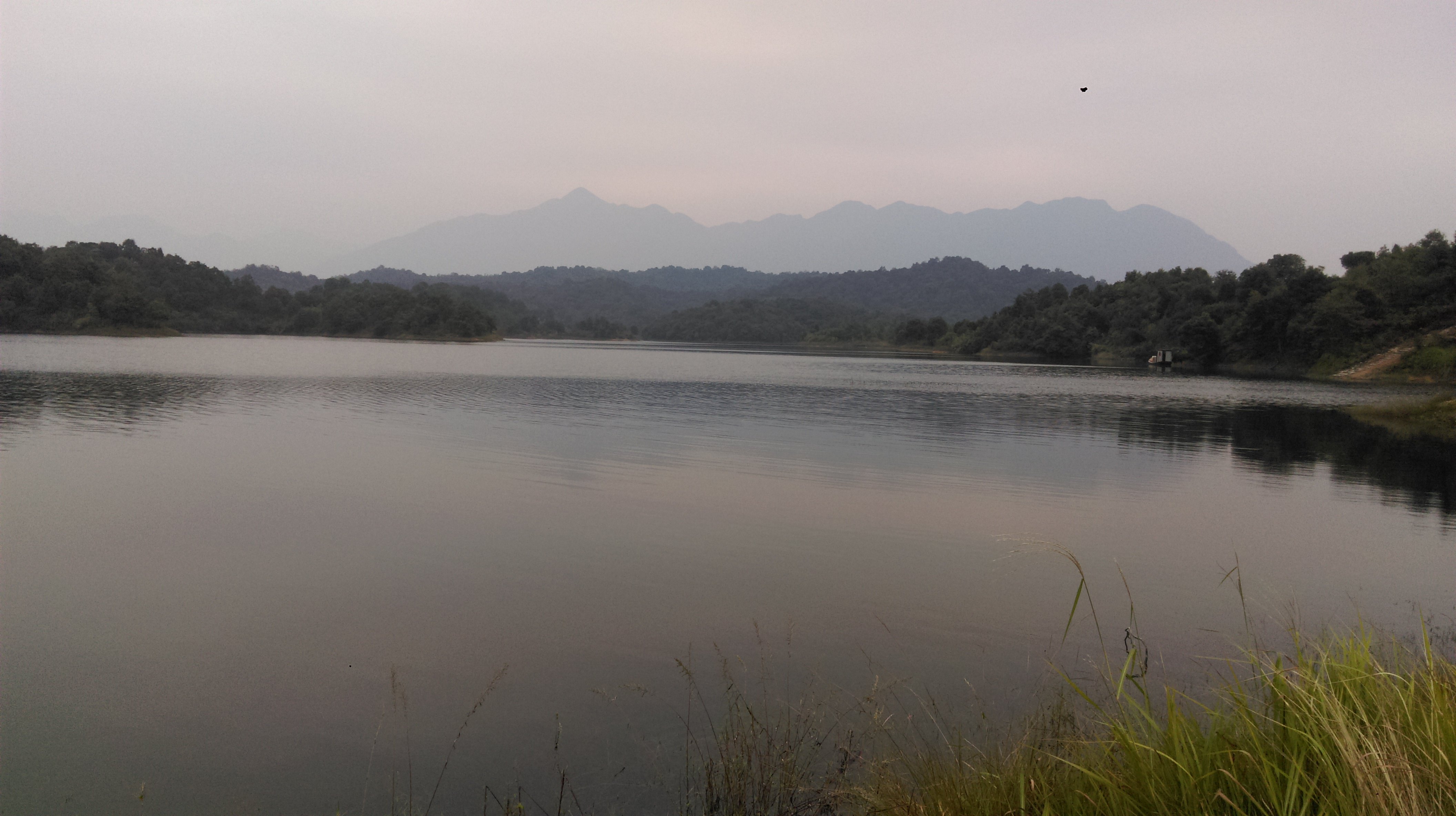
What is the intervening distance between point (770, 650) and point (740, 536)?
12.8 ft

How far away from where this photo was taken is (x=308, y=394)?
1166 inches

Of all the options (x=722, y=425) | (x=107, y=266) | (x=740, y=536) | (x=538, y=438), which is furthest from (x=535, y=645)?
(x=107, y=266)

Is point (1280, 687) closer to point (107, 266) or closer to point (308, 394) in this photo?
point (308, 394)

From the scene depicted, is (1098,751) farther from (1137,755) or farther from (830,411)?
(830,411)

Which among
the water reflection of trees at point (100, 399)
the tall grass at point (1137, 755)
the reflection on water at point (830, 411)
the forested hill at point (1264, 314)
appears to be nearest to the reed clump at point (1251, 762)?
the tall grass at point (1137, 755)

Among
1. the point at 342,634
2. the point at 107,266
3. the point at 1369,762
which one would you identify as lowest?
the point at 342,634

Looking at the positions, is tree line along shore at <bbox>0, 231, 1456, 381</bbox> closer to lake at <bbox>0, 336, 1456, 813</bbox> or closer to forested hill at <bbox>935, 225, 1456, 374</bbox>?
forested hill at <bbox>935, 225, 1456, 374</bbox>

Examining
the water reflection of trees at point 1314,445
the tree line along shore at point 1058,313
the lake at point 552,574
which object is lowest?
the lake at point 552,574

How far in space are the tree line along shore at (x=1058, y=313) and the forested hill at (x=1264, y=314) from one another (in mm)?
144

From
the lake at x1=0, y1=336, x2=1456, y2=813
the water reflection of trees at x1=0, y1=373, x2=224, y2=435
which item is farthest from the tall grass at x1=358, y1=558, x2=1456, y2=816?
the water reflection of trees at x1=0, y1=373, x2=224, y2=435

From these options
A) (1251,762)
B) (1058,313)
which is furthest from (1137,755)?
(1058,313)

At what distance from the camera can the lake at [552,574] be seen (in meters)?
5.33

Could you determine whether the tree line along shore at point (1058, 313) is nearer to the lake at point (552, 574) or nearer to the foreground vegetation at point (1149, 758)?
the lake at point (552, 574)

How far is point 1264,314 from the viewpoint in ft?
248
